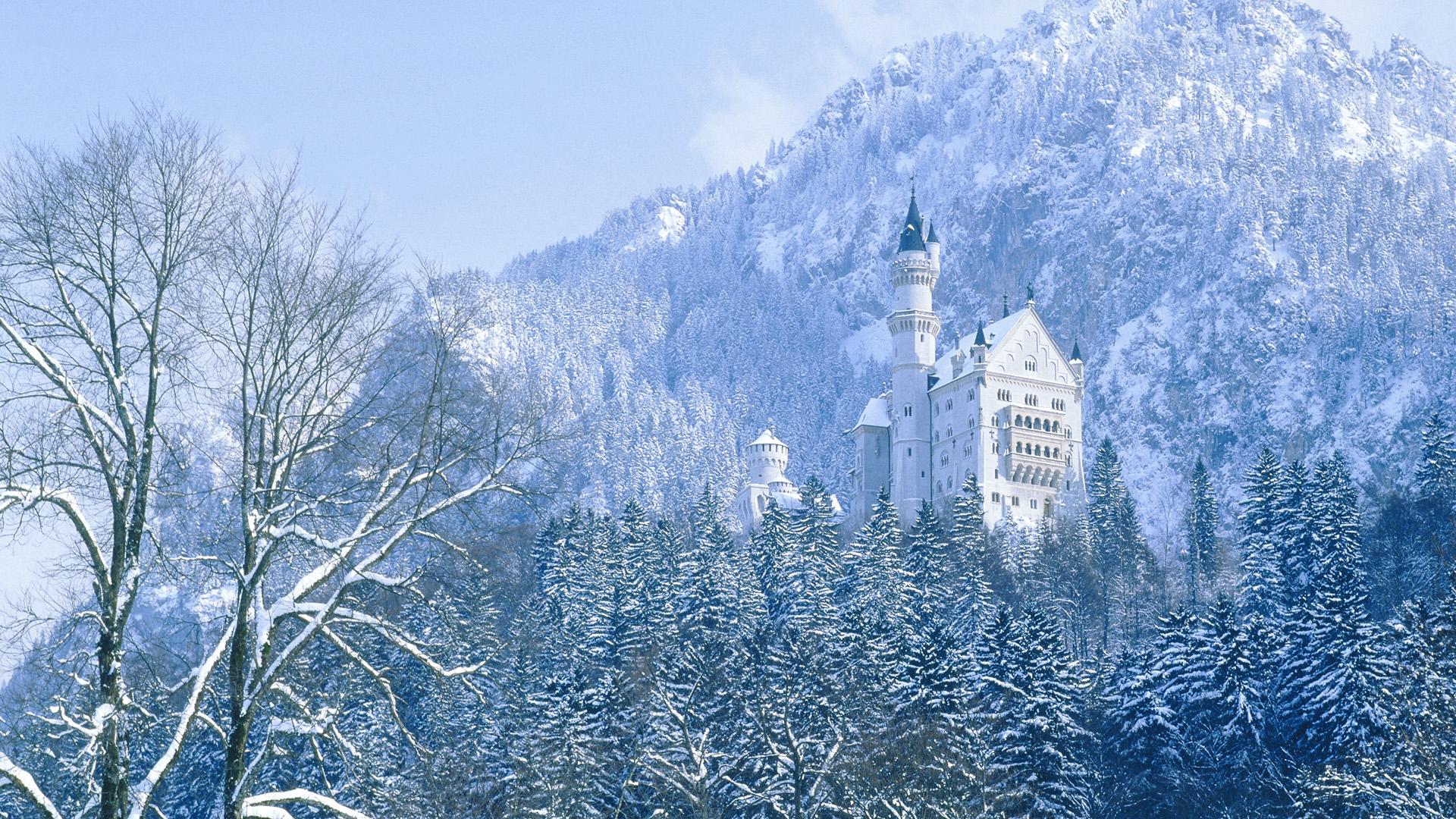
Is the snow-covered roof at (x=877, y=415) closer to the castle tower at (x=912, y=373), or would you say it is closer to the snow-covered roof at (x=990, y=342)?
the castle tower at (x=912, y=373)

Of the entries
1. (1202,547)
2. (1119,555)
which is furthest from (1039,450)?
(1119,555)

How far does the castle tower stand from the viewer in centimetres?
12412

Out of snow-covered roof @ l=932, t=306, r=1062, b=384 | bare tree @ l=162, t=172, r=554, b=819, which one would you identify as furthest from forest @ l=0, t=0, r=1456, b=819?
snow-covered roof @ l=932, t=306, r=1062, b=384

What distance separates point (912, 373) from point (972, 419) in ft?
32.2

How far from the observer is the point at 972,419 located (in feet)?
394

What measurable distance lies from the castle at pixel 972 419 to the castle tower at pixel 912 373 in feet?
0.29

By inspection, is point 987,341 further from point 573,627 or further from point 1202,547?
point 573,627

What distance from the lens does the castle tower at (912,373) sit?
124 meters

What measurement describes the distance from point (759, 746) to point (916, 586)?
32.3 meters

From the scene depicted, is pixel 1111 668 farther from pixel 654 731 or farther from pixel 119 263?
pixel 119 263

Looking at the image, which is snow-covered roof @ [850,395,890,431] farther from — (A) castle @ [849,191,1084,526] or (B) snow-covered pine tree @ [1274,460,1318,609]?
(B) snow-covered pine tree @ [1274,460,1318,609]

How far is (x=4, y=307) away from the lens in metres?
13.2

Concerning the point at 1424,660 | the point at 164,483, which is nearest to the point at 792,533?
the point at 1424,660

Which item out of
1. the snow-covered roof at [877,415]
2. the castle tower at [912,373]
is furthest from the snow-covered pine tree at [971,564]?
the snow-covered roof at [877,415]
